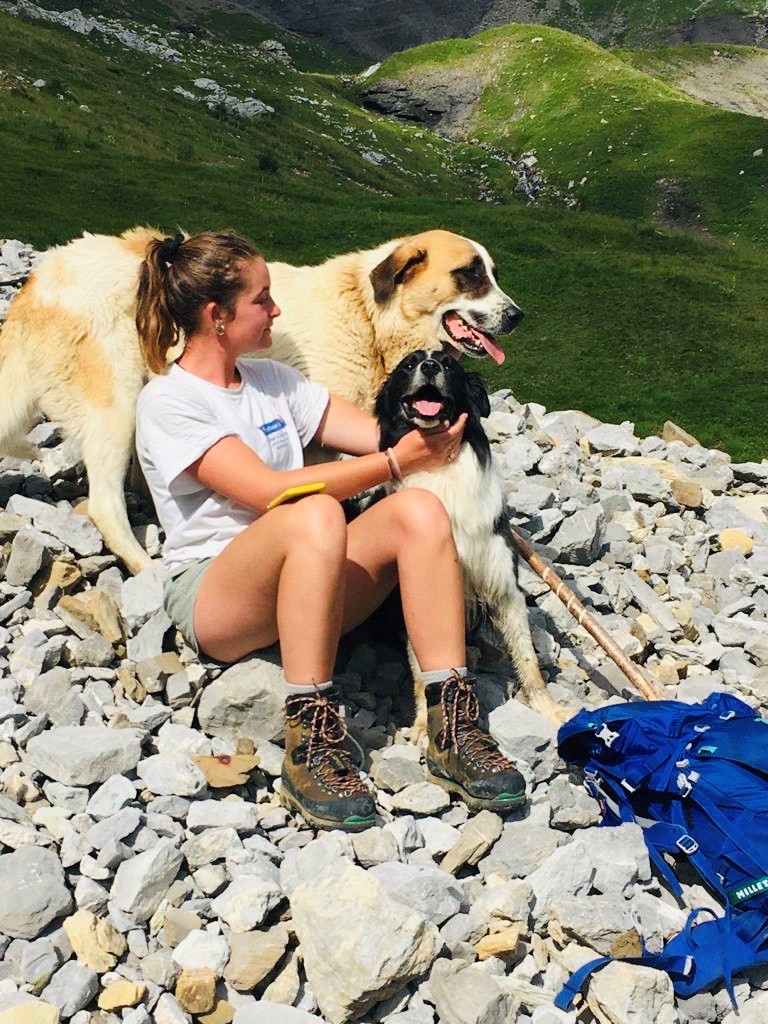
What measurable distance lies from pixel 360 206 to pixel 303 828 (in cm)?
1863

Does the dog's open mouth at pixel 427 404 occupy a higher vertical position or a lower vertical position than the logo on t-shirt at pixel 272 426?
higher

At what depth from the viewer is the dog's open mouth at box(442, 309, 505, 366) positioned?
17.7ft

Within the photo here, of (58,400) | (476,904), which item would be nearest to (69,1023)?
(476,904)

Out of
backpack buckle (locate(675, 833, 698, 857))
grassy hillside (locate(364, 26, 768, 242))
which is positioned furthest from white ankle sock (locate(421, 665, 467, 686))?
grassy hillside (locate(364, 26, 768, 242))

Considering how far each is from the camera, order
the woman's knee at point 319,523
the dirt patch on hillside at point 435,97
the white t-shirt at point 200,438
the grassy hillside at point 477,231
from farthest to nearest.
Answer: the dirt patch on hillside at point 435,97 → the grassy hillside at point 477,231 → the white t-shirt at point 200,438 → the woman's knee at point 319,523

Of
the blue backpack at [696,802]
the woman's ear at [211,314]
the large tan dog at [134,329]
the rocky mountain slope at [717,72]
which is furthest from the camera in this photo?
the rocky mountain slope at [717,72]

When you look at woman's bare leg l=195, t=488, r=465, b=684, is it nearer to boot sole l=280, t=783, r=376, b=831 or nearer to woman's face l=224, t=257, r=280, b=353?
boot sole l=280, t=783, r=376, b=831

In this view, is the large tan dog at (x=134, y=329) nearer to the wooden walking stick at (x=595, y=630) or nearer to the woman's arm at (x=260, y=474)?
the woman's arm at (x=260, y=474)

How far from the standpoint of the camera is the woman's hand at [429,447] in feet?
12.3

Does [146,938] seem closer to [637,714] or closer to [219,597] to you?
[219,597]

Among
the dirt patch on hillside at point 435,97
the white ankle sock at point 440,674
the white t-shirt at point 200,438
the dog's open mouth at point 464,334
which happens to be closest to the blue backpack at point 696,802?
the white ankle sock at point 440,674

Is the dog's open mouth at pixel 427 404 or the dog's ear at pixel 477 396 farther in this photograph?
the dog's ear at pixel 477 396

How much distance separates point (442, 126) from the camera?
2180 inches

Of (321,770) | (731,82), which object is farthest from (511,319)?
(731,82)
